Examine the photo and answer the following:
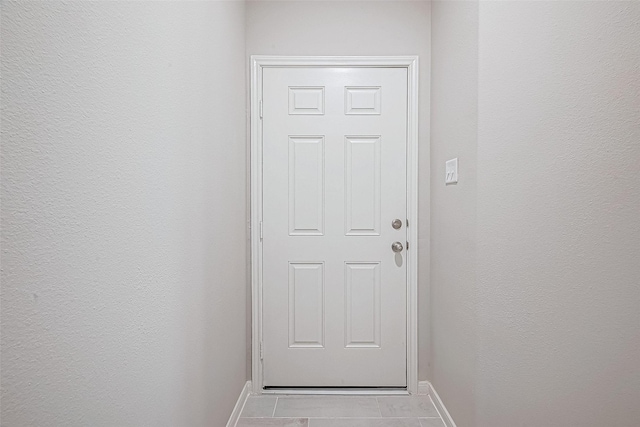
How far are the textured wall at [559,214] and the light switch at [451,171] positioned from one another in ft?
→ 0.88

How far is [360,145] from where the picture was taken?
7.87 ft

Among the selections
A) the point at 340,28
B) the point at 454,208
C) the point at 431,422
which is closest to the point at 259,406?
the point at 431,422

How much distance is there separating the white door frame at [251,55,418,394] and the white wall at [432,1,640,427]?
65 centimetres

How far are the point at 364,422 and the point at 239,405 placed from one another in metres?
0.68

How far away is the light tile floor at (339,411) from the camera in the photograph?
82.5 inches

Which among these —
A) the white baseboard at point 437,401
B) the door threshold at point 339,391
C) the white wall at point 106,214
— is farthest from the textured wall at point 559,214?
the white wall at point 106,214

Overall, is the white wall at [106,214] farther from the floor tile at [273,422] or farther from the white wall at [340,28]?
the white wall at [340,28]

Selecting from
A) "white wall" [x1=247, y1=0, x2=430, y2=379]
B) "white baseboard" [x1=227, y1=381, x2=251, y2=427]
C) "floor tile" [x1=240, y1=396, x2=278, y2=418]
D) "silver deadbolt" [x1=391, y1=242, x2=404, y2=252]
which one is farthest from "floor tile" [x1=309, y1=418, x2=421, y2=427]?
"white wall" [x1=247, y1=0, x2=430, y2=379]

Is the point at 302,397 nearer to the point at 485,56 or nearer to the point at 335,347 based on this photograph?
the point at 335,347

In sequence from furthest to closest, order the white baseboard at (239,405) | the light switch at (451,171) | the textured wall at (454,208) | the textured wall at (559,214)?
the white baseboard at (239,405) → the light switch at (451,171) → the textured wall at (454,208) → the textured wall at (559,214)

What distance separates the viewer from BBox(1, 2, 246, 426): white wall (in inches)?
24.9

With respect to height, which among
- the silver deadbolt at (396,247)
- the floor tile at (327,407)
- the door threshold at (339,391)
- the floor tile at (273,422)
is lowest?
the floor tile at (273,422)

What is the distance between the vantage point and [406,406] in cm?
226

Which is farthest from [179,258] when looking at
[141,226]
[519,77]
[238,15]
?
[238,15]
